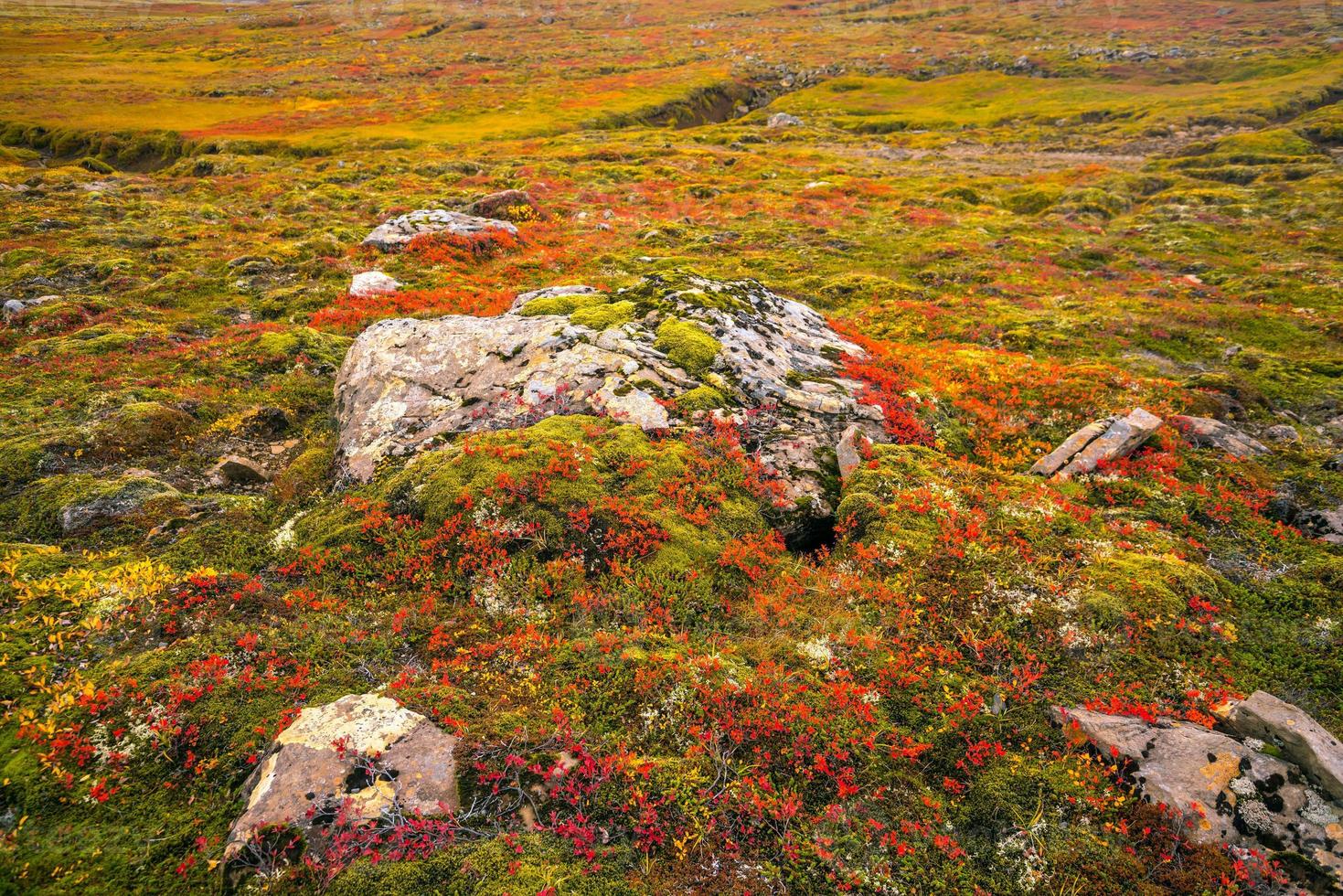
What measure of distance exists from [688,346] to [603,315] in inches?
131

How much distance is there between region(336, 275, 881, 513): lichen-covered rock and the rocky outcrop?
7038 millimetres

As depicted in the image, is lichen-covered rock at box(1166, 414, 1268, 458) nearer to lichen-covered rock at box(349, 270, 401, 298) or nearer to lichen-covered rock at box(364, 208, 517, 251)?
lichen-covered rock at box(349, 270, 401, 298)

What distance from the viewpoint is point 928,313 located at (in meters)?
29.0

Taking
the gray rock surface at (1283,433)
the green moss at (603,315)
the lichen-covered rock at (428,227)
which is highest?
the lichen-covered rock at (428,227)

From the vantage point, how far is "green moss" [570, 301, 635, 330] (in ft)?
61.7

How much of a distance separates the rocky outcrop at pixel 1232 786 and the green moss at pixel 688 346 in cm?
1201

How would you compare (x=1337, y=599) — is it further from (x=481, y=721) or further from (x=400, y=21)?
(x=400, y=21)

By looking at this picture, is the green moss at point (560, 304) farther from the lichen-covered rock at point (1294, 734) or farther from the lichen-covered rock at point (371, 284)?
the lichen-covered rock at point (1294, 734)

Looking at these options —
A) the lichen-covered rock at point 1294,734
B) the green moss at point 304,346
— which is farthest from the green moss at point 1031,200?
the green moss at point 304,346

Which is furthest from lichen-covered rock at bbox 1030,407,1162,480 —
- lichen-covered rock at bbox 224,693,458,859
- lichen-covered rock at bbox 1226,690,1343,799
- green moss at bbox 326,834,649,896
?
lichen-covered rock at bbox 224,693,458,859

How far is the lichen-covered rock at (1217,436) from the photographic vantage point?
56.0ft

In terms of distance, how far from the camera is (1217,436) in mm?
17422

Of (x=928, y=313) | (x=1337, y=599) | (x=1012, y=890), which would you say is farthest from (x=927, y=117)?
(x=1012, y=890)

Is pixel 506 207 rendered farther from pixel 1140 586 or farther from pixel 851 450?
pixel 1140 586
